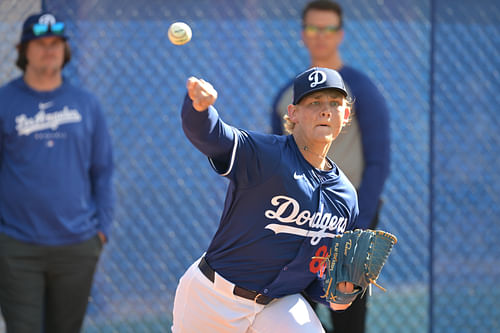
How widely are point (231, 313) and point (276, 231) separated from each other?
330 millimetres

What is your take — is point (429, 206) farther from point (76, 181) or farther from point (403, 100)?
point (76, 181)

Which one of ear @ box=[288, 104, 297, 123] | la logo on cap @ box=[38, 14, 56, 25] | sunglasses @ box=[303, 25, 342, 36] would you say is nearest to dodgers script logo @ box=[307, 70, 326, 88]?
ear @ box=[288, 104, 297, 123]

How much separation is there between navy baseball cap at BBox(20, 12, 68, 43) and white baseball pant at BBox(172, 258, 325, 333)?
163 centimetres

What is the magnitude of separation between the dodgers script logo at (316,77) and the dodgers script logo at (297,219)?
42 centimetres

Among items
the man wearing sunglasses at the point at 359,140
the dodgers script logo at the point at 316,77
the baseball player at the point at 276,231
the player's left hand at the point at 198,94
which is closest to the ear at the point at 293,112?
the baseball player at the point at 276,231

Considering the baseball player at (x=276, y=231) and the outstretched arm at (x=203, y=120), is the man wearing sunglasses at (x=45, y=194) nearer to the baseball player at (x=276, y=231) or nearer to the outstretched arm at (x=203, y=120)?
the baseball player at (x=276, y=231)

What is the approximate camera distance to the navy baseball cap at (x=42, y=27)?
11.8 feet

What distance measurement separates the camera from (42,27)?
11.8 ft

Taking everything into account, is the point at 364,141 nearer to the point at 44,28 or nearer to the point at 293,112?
the point at 293,112

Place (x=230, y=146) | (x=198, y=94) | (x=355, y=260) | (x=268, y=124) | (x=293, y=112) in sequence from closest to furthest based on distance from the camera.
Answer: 1. (x=198, y=94)
2. (x=230, y=146)
3. (x=355, y=260)
4. (x=293, y=112)
5. (x=268, y=124)

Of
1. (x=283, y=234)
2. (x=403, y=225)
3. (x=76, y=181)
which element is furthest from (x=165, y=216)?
(x=283, y=234)

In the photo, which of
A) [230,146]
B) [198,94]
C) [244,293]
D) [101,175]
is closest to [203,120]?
[198,94]

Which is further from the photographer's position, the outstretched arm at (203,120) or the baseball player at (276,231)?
the baseball player at (276,231)

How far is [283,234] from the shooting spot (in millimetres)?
2578
